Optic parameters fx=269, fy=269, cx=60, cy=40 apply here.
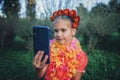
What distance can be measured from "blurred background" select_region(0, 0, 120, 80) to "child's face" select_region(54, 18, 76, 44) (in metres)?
2.91

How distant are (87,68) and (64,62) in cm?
321

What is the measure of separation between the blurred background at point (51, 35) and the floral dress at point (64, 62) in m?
2.69

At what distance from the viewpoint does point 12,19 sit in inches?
303

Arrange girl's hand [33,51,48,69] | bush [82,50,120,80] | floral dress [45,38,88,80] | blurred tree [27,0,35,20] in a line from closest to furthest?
girl's hand [33,51,48,69] → floral dress [45,38,88,80] → bush [82,50,120,80] → blurred tree [27,0,35,20]

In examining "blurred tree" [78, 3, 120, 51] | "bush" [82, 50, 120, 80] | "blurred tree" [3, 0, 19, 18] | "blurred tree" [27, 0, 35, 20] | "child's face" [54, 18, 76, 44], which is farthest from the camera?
"blurred tree" [3, 0, 19, 18]

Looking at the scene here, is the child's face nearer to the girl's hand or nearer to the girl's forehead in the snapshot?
the girl's forehead

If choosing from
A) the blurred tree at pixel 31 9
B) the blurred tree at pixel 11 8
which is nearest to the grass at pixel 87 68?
the blurred tree at pixel 31 9

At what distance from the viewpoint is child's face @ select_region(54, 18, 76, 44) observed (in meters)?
2.41

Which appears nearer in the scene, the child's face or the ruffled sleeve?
the child's face

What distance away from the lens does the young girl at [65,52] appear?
244 cm

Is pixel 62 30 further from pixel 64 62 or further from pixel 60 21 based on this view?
pixel 64 62

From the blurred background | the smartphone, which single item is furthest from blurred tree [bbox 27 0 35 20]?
the smartphone

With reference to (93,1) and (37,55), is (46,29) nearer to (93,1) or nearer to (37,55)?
(37,55)

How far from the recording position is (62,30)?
2.43 meters
